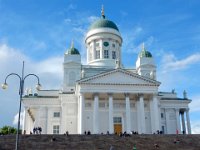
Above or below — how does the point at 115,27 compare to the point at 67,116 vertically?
above

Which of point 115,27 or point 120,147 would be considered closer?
point 120,147

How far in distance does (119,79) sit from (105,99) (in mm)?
4350

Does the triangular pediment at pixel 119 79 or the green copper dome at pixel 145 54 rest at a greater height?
the green copper dome at pixel 145 54

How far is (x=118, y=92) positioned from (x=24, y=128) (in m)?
17.6

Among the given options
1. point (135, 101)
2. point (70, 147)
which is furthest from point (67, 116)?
point (70, 147)

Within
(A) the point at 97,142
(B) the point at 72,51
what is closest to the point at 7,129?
(B) the point at 72,51

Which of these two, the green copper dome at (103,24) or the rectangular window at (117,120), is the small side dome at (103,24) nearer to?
the green copper dome at (103,24)

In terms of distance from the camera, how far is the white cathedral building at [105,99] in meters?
49.0

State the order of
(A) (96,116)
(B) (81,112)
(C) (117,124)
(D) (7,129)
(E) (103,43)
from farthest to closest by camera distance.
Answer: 1. (D) (7,129)
2. (E) (103,43)
3. (C) (117,124)
4. (B) (81,112)
5. (A) (96,116)

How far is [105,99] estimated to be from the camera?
171 feet

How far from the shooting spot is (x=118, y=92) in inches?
1937

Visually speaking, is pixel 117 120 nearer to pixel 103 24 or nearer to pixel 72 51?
pixel 72 51

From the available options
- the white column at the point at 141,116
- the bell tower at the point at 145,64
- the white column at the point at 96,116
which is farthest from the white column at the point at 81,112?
the bell tower at the point at 145,64

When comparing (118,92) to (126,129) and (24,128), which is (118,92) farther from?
(24,128)
